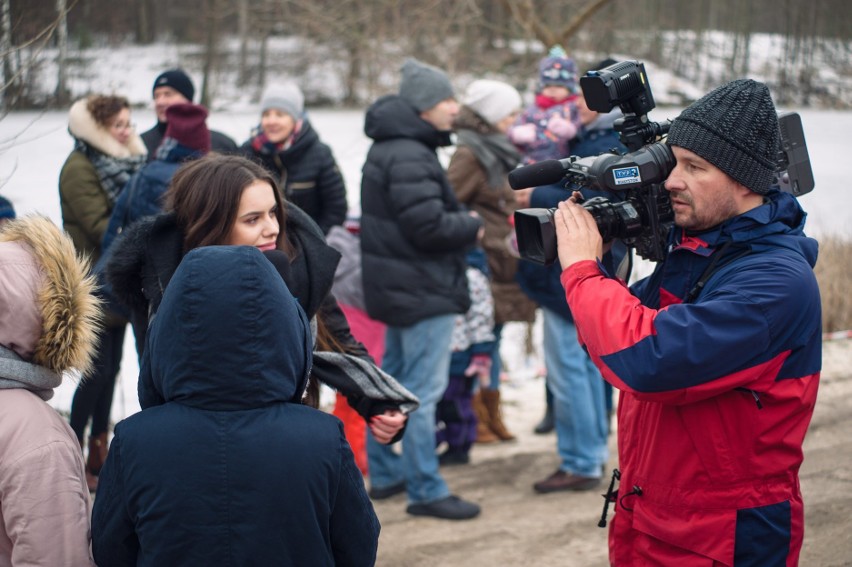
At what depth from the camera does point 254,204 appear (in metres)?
2.80

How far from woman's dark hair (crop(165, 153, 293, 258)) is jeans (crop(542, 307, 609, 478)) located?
2.31 meters

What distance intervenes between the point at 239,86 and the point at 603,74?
66.6ft

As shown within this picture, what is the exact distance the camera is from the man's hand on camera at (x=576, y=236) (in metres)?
2.36

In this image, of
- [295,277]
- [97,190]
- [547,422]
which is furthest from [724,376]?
[547,422]

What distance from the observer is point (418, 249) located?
4539 millimetres

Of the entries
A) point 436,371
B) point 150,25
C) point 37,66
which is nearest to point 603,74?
point 436,371

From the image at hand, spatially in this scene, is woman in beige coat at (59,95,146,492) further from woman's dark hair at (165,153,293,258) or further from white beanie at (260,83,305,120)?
woman's dark hair at (165,153,293,258)

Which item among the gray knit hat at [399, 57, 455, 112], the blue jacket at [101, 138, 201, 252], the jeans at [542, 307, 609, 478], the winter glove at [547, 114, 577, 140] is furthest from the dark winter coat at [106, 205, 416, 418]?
the winter glove at [547, 114, 577, 140]

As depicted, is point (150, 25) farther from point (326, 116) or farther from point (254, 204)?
point (254, 204)

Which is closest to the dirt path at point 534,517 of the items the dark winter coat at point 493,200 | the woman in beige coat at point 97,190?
the dark winter coat at point 493,200

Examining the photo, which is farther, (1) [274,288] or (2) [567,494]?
(2) [567,494]

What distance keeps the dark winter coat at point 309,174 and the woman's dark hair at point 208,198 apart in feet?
7.63

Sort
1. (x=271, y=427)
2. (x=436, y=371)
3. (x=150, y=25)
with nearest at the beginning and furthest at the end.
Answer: (x=271, y=427) → (x=436, y=371) → (x=150, y=25)

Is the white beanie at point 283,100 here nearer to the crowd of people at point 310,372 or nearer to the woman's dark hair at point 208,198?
the crowd of people at point 310,372
